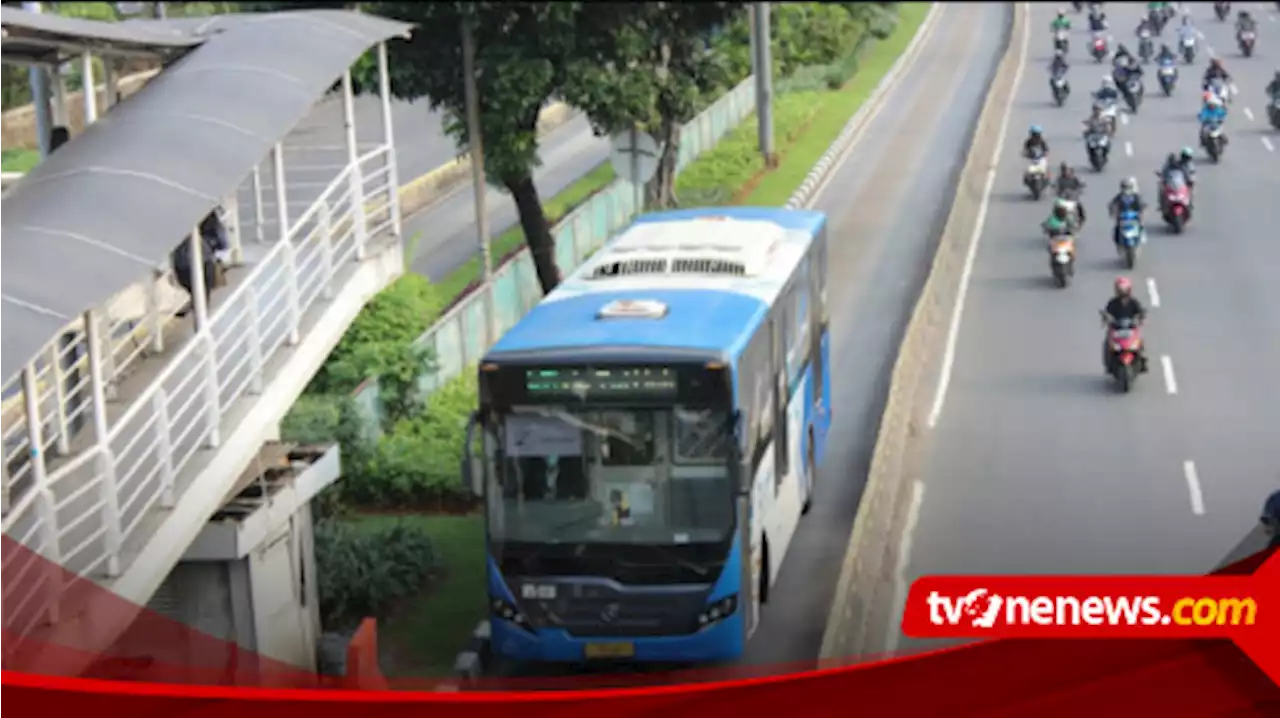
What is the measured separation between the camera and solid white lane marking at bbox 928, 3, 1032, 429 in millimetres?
9180

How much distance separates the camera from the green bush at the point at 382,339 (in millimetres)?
17688

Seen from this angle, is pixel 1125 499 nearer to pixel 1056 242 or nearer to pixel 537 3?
pixel 1056 242

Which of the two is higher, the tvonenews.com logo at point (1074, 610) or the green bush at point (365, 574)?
the tvonenews.com logo at point (1074, 610)

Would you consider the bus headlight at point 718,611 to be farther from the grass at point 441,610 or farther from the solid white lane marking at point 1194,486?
the solid white lane marking at point 1194,486

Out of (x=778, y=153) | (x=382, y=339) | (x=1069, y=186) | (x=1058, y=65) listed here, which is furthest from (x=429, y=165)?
(x=1069, y=186)

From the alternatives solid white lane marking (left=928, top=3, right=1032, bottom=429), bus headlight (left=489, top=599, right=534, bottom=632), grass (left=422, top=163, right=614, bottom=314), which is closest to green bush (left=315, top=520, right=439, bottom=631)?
bus headlight (left=489, top=599, right=534, bottom=632)

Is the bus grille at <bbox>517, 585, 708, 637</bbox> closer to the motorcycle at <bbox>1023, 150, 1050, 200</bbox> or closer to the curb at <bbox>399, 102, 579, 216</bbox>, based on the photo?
the motorcycle at <bbox>1023, 150, 1050, 200</bbox>

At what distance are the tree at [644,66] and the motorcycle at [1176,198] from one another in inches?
472

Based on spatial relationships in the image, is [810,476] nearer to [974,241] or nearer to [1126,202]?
[974,241]

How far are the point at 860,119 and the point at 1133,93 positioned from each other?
895 cm

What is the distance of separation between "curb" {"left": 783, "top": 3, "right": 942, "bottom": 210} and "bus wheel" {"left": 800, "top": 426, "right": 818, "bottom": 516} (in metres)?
2.52

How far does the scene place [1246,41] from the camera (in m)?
7.86

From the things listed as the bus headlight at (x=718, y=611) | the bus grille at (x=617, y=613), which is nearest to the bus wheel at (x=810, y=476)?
the bus headlight at (x=718, y=611)

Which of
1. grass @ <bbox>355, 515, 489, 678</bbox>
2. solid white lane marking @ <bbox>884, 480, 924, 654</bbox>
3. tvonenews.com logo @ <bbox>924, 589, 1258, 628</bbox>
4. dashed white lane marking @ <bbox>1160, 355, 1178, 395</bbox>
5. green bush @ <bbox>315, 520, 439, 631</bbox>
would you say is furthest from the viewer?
green bush @ <bbox>315, 520, 439, 631</bbox>
